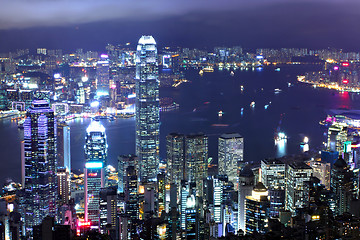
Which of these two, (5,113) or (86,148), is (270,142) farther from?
(5,113)

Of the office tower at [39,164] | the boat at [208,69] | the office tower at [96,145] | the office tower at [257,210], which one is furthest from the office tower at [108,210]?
the boat at [208,69]

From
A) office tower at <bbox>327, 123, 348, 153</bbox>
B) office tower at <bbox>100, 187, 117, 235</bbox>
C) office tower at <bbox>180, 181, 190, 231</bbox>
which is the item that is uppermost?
office tower at <bbox>327, 123, 348, 153</bbox>

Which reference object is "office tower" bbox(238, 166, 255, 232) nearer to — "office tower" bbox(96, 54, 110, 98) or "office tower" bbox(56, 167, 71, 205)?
"office tower" bbox(56, 167, 71, 205)

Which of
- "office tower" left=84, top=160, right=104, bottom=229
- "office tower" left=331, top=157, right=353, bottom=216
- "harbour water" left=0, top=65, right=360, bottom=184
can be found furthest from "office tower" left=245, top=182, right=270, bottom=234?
"harbour water" left=0, top=65, right=360, bottom=184

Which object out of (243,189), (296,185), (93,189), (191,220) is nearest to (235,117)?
(296,185)

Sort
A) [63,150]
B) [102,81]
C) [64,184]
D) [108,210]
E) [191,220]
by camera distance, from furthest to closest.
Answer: [102,81] < [63,150] < [64,184] < [108,210] < [191,220]

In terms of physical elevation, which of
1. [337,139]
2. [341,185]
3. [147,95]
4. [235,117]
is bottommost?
[341,185]

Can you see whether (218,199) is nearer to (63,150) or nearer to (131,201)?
(131,201)

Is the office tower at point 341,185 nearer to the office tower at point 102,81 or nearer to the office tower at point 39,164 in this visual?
the office tower at point 39,164
